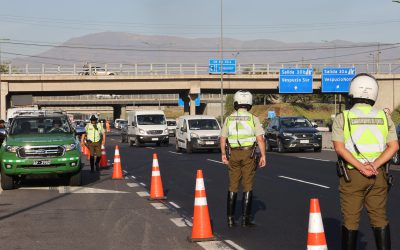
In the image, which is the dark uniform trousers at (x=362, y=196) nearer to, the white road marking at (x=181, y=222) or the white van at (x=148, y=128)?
the white road marking at (x=181, y=222)

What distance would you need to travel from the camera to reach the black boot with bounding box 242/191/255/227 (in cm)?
918

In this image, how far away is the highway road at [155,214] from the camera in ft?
27.5

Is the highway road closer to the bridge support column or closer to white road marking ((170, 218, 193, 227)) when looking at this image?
white road marking ((170, 218, 193, 227))

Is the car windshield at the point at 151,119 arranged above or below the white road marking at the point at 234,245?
above

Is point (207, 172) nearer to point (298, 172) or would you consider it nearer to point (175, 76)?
point (298, 172)

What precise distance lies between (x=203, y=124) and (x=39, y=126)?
1689 cm

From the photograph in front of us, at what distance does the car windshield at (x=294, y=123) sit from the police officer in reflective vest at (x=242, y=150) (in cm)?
2122

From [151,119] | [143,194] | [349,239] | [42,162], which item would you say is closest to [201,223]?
[349,239]

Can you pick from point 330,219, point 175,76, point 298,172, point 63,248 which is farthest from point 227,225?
point 175,76

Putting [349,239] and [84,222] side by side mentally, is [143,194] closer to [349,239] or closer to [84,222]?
[84,222]

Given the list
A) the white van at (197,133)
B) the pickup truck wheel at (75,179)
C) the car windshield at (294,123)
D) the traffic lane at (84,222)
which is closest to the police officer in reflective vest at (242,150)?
the traffic lane at (84,222)

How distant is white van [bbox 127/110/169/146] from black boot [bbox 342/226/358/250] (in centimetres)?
3401

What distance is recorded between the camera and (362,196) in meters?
5.77

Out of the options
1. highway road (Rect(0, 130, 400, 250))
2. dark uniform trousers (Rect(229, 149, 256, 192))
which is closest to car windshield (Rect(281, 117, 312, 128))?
highway road (Rect(0, 130, 400, 250))
